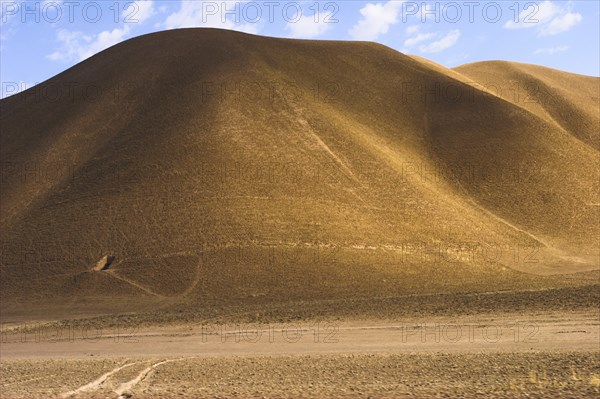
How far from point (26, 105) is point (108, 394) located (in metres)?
67.5

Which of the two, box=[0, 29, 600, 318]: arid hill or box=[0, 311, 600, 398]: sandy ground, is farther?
box=[0, 29, 600, 318]: arid hill

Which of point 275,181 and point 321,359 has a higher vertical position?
point 275,181

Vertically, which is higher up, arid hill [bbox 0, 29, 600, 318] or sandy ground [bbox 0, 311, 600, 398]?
arid hill [bbox 0, 29, 600, 318]

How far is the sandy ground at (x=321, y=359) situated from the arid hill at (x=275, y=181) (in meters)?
12.6

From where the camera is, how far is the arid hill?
4681cm

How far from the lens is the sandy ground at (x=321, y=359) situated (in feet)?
51.4

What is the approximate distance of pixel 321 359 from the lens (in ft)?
69.7

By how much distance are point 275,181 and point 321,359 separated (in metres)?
35.1

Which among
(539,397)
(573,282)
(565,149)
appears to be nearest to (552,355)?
(539,397)

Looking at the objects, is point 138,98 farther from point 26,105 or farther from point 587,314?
point 587,314

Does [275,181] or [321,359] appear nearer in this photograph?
[321,359]

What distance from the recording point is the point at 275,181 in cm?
5569

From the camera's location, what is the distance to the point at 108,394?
1608 centimetres

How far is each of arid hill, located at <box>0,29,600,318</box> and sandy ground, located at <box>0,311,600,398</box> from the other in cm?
1263
